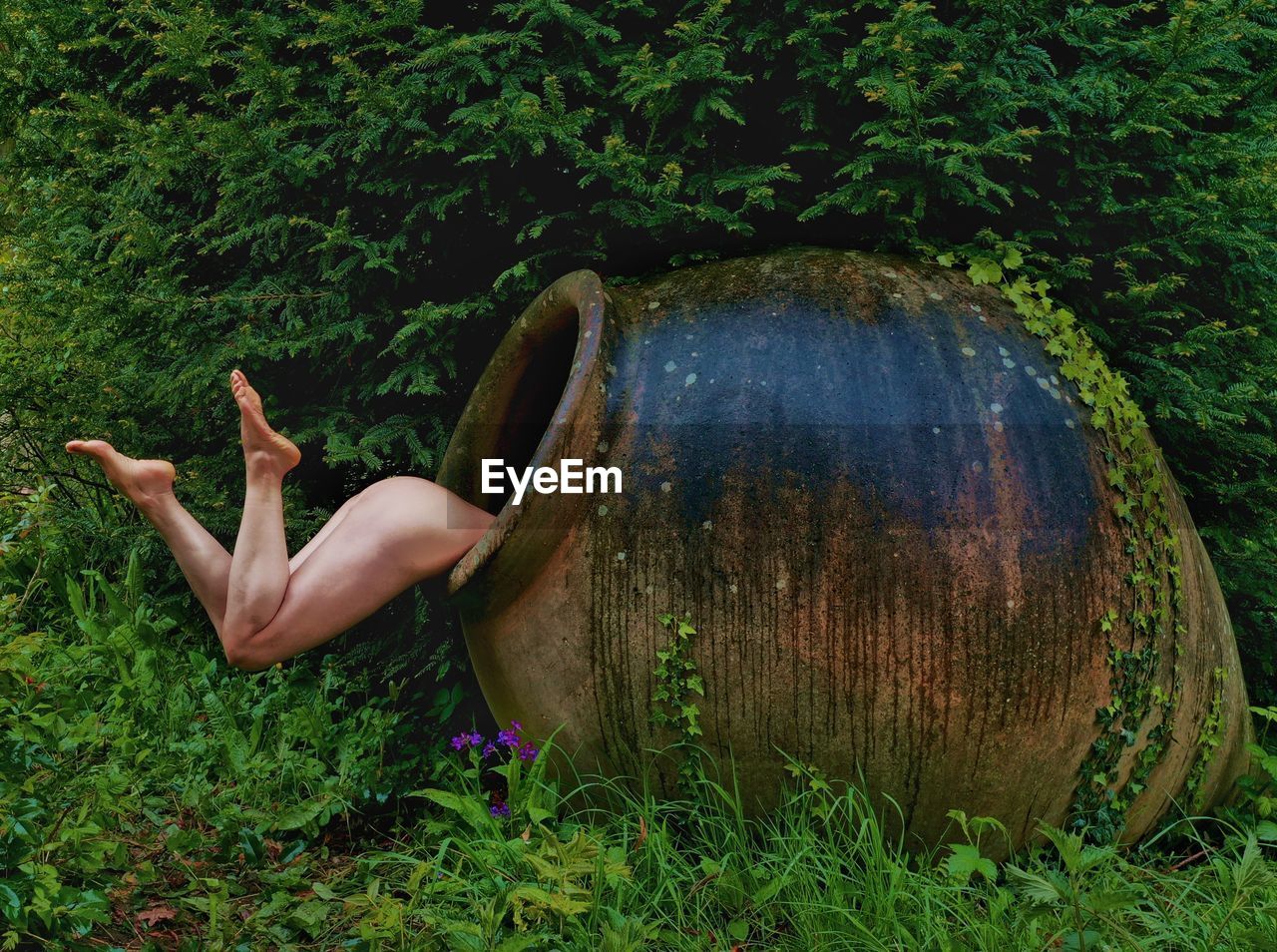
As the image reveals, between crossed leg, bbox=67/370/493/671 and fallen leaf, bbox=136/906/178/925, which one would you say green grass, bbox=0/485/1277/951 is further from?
crossed leg, bbox=67/370/493/671

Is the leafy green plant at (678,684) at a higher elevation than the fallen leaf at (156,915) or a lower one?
higher

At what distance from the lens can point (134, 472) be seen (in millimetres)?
2785

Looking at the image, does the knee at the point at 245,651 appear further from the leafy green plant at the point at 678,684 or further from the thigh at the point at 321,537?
the leafy green plant at the point at 678,684

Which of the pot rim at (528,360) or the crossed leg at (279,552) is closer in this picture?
the pot rim at (528,360)

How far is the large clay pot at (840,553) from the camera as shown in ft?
7.72

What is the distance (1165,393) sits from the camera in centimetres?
299

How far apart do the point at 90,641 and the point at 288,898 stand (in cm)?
185

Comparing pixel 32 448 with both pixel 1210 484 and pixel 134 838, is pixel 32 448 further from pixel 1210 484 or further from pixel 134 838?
pixel 1210 484

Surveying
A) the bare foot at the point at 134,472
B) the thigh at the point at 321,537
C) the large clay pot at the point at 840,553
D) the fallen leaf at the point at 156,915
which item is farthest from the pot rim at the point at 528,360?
the fallen leaf at the point at 156,915

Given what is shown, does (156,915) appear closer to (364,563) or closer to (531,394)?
(364,563)

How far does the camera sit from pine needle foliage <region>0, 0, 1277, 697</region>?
9.30 feet

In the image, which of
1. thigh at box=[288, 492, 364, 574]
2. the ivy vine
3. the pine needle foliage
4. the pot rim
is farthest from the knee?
the ivy vine

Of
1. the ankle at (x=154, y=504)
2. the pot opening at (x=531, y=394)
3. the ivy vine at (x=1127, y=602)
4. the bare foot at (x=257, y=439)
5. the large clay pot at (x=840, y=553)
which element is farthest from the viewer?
the pot opening at (x=531, y=394)

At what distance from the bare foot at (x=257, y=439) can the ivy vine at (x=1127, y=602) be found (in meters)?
2.01
